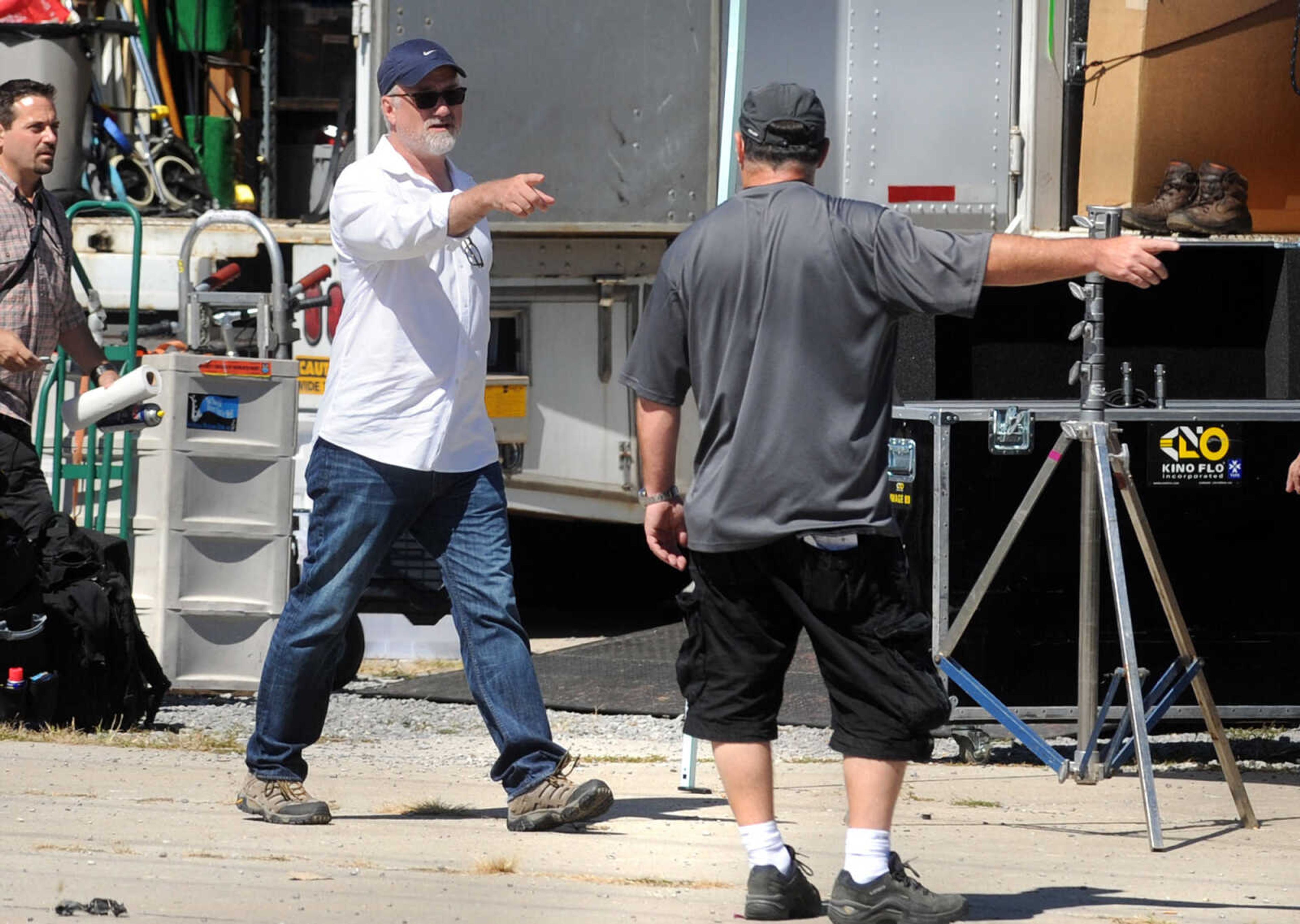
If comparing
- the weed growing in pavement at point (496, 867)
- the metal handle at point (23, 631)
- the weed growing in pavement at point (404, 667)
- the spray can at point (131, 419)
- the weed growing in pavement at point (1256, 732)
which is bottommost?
the weed growing in pavement at point (404, 667)

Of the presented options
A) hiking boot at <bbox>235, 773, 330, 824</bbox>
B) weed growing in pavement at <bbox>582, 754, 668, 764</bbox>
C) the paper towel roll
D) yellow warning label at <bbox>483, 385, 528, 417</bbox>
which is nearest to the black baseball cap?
hiking boot at <bbox>235, 773, 330, 824</bbox>

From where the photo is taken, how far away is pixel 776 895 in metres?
3.76

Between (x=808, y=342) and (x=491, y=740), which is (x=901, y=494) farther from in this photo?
(x=808, y=342)

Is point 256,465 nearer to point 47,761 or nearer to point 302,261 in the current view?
point 302,261

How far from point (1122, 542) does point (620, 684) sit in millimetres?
2215

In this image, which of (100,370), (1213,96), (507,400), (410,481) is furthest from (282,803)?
(1213,96)

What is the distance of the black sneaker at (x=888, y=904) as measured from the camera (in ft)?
12.1

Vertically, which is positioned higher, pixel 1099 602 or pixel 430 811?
pixel 1099 602

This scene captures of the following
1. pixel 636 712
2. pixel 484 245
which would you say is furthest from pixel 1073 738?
pixel 484 245

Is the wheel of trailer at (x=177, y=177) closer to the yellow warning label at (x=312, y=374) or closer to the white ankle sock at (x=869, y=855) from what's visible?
the yellow warning label at (x=312, y=374)

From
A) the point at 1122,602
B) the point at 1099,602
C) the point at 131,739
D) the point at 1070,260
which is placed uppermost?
the point at 1070,260

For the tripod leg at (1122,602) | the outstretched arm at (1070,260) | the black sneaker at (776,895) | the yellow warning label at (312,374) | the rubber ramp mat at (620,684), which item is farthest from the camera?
the yellow warning label at (312,374)

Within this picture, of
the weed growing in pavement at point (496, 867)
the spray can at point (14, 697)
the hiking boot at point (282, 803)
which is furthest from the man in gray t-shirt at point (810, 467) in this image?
the spray can at point (14, 697)

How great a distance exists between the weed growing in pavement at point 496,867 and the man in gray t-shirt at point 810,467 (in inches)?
21.4
